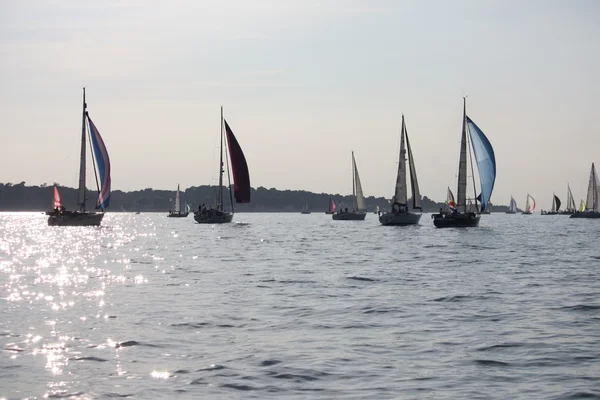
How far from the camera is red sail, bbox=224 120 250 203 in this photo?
9388 cm

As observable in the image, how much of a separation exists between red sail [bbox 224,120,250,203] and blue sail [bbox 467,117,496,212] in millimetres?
27940

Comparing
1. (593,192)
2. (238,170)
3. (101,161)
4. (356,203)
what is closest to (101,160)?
(101,161)

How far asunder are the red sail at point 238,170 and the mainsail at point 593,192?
79.2 metres

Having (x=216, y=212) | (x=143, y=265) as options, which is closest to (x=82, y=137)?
(x=216, y=212)

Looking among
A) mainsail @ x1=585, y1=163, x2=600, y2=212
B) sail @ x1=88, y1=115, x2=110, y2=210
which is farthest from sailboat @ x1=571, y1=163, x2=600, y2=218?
sail @ x1=88, y1=115, x2=110, y2=210

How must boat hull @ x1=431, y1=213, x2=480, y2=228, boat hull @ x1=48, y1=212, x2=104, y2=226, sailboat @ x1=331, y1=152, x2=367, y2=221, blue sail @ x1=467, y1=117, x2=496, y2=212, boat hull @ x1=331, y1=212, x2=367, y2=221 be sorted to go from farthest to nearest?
boat hull @ x1=331, y1=212, x2=367, y2=221 < sailboat @ x1=331, y1=152, x2=367, y2=221 < boat hull @ x1=48, y1=212, x2=104, y2=226 < blue sail @ x1=467, y1=117, x2=496, y2=212 < boat hull @ x1=431, y1=213, x2=480, y2=228

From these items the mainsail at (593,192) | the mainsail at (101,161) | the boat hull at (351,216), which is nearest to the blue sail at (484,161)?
the mainsail at (101,161)

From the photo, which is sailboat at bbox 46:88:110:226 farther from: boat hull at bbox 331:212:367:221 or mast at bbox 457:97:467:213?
boat hull at bbox 331:212:367:221

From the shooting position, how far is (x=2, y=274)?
104 feet

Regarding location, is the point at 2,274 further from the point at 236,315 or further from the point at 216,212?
the point at 216,212

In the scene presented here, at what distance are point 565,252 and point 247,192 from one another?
52.7m

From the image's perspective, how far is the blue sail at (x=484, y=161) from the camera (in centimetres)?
7888

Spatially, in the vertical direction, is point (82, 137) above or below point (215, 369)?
above

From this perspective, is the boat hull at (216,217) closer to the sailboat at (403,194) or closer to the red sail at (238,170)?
the red sail at (238,170)
